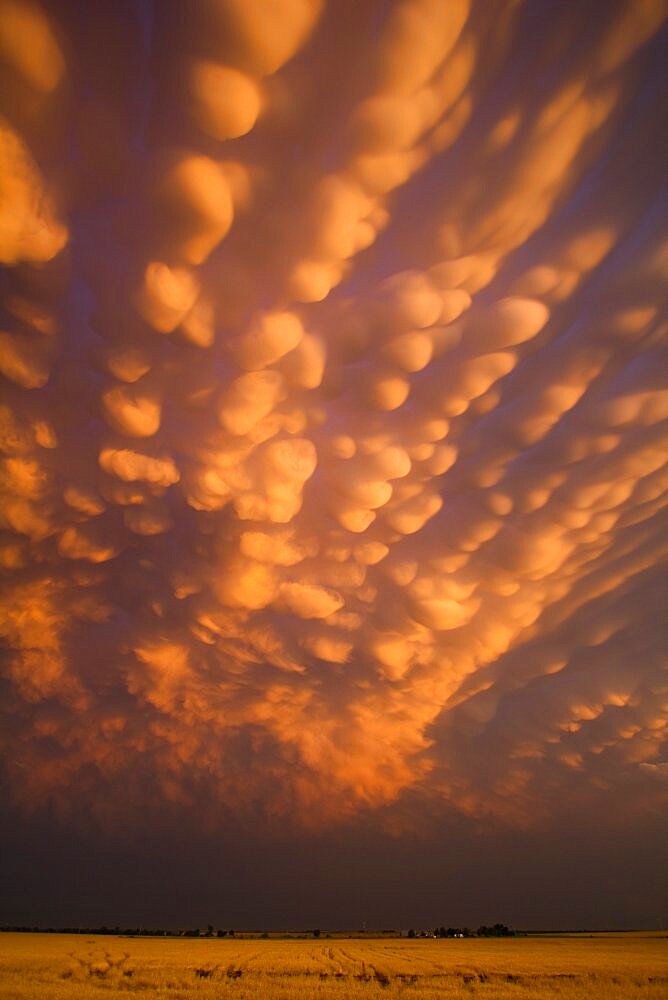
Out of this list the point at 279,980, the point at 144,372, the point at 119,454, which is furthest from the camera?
the point at 279,980

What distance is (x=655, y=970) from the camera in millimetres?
34938

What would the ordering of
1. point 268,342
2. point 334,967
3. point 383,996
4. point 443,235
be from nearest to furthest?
point 443,235 → point 268,342 → point 383,996 → point 334,967

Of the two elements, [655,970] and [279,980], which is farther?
[655,970]

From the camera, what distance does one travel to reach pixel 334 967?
34.2 m

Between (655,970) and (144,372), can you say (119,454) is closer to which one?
(144,372)

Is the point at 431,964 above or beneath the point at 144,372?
beneath

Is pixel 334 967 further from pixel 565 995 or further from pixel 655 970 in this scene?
pixel 655 970

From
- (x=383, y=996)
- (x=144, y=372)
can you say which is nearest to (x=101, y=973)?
(x=383, y=996)

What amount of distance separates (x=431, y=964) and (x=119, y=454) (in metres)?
37.4

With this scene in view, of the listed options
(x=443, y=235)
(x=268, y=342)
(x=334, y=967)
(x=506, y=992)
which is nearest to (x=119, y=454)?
(x=268, y=342)

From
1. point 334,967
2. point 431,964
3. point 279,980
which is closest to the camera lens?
point 279,980

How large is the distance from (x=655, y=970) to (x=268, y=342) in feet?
143

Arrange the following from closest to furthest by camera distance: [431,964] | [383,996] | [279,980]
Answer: [383,996]
[279,980]
[431,964]

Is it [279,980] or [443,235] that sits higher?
[443,235]
